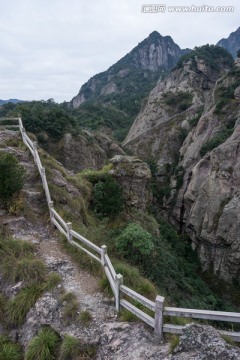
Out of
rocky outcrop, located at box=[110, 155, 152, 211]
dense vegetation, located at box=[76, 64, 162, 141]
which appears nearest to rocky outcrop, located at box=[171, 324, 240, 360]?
rocky outcrop, located at box=[110, 155, 152, 211]

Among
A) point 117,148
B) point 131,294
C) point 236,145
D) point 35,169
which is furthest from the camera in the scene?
point 117,148

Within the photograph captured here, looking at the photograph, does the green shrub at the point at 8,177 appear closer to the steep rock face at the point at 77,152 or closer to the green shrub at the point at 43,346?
the green shrub at the point at 43,346

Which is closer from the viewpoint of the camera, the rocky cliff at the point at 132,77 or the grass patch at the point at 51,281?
the grass patch at the point at 51,281

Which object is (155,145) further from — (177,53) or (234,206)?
(177,53)

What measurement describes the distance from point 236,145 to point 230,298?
546 inches

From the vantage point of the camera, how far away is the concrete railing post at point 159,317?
474cm

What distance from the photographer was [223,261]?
24859 mm

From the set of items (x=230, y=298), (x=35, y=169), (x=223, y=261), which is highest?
(x=35, y=169)

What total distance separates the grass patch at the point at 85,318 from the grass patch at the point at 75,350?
0.45 meters

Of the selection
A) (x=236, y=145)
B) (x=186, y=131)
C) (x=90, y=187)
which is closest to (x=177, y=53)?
(x=186, y=131)

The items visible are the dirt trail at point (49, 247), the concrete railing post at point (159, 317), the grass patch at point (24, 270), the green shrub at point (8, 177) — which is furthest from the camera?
the green shrub at point (8, 177)

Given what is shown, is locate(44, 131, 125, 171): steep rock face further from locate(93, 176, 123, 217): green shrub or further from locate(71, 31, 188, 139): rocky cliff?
locate(71, 31, 188, 139): rocky cliff

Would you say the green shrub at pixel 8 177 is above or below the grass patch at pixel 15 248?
above

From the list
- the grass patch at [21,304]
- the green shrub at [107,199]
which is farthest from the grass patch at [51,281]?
the green shrub at [107,199]
